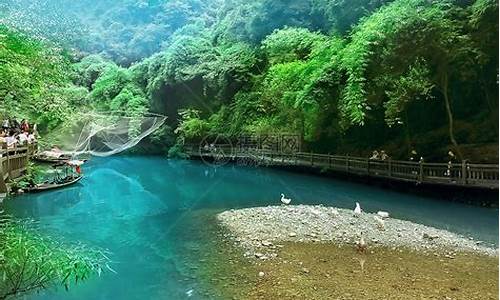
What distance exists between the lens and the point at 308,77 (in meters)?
14.9

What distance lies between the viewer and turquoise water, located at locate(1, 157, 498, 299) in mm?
6180

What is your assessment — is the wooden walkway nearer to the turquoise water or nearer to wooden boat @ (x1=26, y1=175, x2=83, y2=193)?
the turquoise water

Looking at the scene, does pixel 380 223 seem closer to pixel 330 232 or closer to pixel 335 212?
pixel 330 232

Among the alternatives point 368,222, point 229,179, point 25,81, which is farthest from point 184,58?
point 25,81

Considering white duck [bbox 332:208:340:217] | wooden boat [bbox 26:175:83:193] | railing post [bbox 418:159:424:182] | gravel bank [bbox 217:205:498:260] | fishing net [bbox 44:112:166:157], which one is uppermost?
fishing net [bbox 44:112:166:157]

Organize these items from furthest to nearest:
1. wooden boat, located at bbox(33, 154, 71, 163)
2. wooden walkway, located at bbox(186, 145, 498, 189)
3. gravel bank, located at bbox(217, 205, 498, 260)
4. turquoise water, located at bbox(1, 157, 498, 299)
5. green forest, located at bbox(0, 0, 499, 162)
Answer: wooden boat, located at bbox(33, 154, 71, 163), wooden walkway, located at bbox(186, 145, 498, 189), green forest, located at bbox(0, 0, 499, 162), gravel bank, located at bbox(217, 205, 498, 260), turquoise water, located at bbox(1, 157, 498, 299)

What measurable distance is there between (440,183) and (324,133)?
660cm

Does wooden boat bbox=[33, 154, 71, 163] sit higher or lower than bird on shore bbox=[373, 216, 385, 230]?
higher

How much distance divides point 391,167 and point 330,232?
5.46 metres

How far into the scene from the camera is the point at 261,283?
19.0 feet

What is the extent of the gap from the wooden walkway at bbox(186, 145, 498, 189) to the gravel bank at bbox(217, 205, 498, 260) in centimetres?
245

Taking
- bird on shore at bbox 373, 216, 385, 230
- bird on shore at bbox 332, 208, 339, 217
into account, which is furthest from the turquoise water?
bird on shore at bbox 373, 216, 385, 230

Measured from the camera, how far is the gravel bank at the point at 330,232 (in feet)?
24.0

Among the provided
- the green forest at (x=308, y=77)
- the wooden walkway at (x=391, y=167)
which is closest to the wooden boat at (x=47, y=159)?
the green forest at (x=308, y=77)
